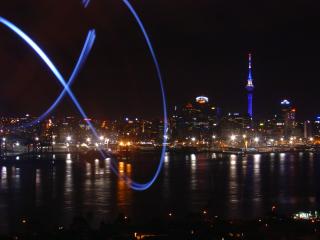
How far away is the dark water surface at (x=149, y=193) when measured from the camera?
765 centimetres

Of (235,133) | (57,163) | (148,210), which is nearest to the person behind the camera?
(148,210)

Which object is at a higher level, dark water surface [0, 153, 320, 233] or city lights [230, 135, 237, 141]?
city lights [230, 135, 237, 141]

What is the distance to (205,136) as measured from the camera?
34.0m

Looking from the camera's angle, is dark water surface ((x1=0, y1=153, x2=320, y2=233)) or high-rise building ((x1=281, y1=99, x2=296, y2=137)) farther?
high-rise building ((x1=281, y1=99, x2=296, y2=137))

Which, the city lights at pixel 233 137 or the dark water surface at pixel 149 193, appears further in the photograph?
the city lights at pixel 233 137

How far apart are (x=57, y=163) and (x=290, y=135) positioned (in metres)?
24.5

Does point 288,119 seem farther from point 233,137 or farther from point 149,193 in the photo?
point 149,193

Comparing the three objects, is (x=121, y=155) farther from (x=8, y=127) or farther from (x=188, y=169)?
(x=8, y=127)

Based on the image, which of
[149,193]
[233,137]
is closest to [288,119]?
[233,137]

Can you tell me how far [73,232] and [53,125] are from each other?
91.5 ft

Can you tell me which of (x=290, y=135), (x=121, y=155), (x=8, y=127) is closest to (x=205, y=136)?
(x=290, y=135)

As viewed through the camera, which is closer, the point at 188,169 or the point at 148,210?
the point at 148,210

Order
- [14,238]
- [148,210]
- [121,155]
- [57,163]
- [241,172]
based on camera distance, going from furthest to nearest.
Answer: [121,155] → [57,163] → [241,172] → [148,210] → [14,238]

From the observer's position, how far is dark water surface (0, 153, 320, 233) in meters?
7.65
